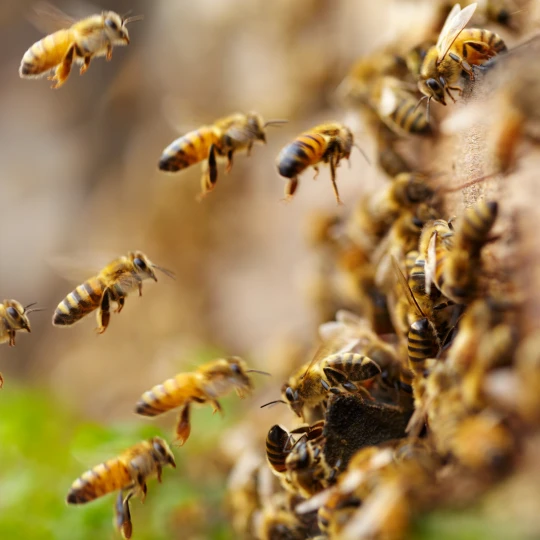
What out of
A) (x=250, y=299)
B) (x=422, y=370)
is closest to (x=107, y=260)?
(x=422, y=370)

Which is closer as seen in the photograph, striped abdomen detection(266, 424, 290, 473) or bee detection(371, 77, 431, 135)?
striped abdomen detection(266, 424, 290, 473)

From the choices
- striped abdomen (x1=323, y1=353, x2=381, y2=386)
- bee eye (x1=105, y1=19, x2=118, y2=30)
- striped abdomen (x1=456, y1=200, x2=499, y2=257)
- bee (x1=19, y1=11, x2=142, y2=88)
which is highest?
bee eye (x1=105, y1=19, x2=118, y2=30)

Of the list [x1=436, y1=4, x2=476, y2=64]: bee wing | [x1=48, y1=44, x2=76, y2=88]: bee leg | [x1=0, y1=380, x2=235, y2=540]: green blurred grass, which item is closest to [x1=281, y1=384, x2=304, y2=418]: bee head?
[x1=0, y1=380, x2=235, y2=540]: green blurred grass

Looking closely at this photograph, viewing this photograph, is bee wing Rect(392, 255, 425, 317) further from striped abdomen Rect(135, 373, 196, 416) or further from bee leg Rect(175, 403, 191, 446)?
bee leg Rect(175, 403, 191, 446)

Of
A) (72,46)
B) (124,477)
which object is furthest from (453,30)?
(124,477)

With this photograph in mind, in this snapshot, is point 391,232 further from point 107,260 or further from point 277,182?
point 277,182

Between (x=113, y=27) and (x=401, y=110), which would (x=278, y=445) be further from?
(x=113, y=27)
